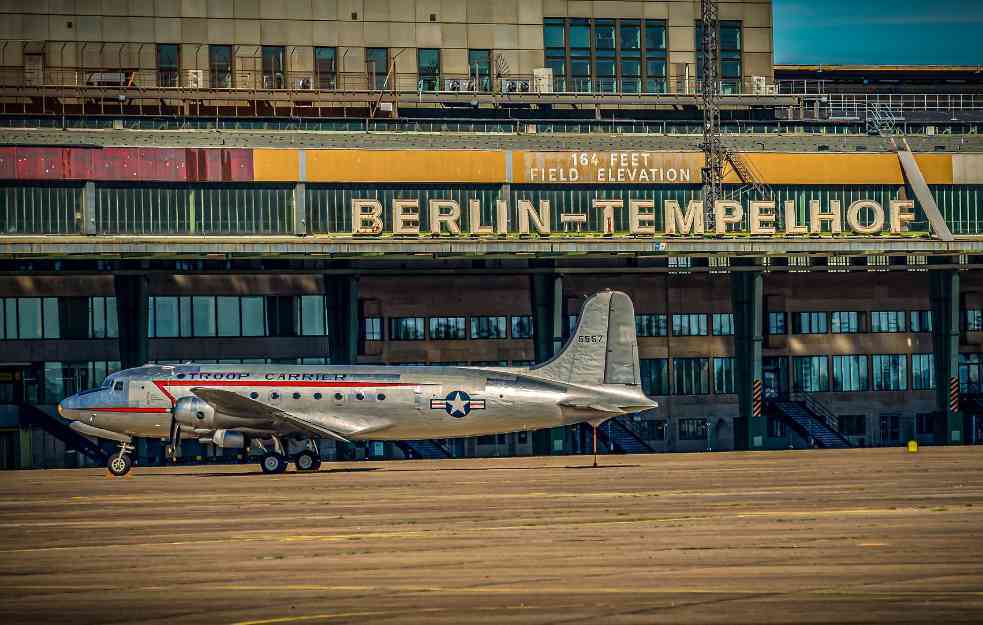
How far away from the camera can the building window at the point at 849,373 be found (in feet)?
303

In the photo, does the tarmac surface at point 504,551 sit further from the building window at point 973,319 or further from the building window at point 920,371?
the building window at point 973,319

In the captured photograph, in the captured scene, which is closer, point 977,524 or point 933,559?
point 933,559

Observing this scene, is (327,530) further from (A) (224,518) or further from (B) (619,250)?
(B) (619,250)

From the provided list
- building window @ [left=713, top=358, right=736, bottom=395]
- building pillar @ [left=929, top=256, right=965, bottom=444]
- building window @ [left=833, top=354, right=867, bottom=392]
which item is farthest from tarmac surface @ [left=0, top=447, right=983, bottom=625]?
building window @ [left=833, top=354, right=867, bottom=392]

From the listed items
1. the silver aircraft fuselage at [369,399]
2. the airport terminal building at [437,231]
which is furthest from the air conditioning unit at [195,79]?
the silver aircraft fuselage at [369,399]

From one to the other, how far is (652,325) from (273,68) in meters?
33.3

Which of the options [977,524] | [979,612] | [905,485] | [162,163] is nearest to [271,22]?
[162,163]

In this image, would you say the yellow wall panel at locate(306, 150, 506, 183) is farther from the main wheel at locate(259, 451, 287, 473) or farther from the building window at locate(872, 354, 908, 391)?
the main wheel at locate(259, 451, 287, 473)

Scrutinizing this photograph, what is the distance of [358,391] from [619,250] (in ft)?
81.1

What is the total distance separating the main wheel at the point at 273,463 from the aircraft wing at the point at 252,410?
1683 mm

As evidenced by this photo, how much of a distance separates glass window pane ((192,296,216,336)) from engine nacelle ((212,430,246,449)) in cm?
2528

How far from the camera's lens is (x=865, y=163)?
91.7 meters

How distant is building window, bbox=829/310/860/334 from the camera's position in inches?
3607

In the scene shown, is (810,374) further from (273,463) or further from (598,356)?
(273,463)
